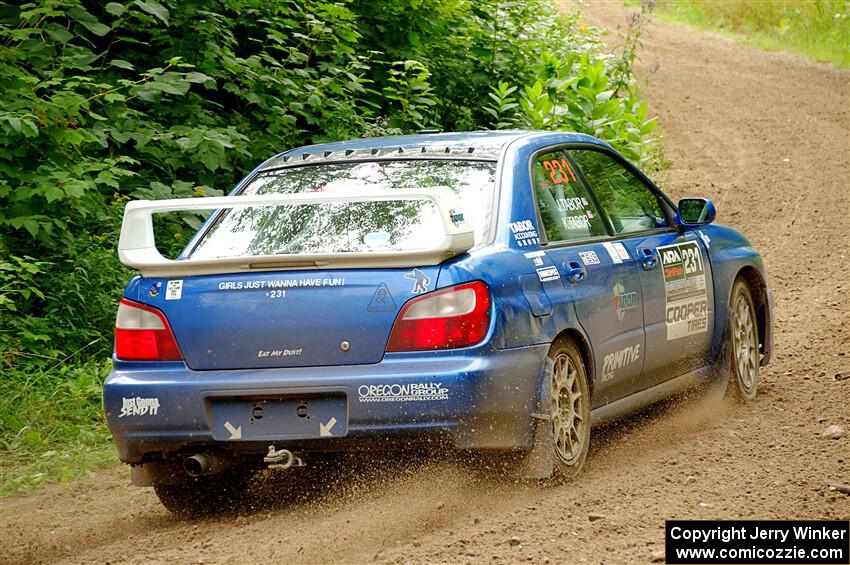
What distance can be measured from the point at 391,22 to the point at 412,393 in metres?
8.07

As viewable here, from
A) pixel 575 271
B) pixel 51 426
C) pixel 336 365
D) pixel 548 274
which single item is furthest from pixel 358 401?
pixel 51 426

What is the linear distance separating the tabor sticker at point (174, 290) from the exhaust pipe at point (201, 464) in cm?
64

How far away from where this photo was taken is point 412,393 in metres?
5.07

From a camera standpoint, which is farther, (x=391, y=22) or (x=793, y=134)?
(x=793, y=134)

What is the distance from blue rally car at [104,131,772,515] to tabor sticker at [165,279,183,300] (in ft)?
0.04

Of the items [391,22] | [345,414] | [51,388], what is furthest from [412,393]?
[391,22]

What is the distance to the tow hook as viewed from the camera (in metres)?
5.25

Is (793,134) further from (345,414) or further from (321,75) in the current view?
(345,414)

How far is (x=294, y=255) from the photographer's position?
5215 mm

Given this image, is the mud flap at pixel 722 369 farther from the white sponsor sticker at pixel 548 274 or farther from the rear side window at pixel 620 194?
the white sponsor sticker at pixel 548 274

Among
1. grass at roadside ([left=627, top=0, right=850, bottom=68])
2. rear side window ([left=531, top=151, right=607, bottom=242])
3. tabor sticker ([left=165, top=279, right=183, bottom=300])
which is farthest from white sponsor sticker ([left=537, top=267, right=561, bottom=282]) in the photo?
grass at roadside ([left=627, top=0, right=850, bottom=68])

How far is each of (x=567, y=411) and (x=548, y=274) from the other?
0.60m

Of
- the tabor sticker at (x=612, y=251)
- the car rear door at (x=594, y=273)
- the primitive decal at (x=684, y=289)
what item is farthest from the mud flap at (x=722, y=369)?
the tabor sticker at (x=612, y=251)

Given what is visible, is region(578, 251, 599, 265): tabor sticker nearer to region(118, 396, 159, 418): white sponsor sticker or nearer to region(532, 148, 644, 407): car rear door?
region(532, 148, 644, 407): car rear door
